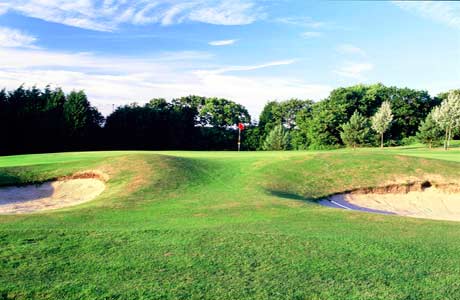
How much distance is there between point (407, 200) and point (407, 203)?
34cm

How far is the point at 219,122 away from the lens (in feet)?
278

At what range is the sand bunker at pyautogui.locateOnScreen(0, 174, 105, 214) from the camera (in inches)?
626

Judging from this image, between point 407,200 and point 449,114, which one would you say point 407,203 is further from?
point 449,114

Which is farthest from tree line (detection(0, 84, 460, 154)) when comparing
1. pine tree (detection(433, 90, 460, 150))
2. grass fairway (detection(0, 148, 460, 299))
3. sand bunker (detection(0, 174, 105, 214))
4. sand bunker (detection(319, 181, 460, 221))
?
grass fairway (detection(0, 148, 460, 299))

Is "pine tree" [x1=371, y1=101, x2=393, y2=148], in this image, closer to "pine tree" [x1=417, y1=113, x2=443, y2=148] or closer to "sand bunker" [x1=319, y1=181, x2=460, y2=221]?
A: "pine tree" [x1=417, y1=113, x2=443, y2=148]

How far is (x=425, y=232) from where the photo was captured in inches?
386

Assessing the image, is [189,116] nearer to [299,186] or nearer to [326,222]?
[299,186]

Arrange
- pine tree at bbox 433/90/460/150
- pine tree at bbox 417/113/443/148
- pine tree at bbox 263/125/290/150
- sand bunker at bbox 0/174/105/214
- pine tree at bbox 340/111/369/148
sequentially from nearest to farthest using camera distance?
sand bunker at bbox 0/174/105/214 < pine tree at bbox 433/90/460/150 < pine tree at bbox 417/113/443/148 < pine tree at bbox 340/111/369/148 < pine tree at bbox 263/125/290/150

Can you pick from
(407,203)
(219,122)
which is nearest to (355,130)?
(219,122)

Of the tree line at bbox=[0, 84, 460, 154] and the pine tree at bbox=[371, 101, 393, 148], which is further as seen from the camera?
the pine tree at bbox=[371, 101, 393, 148]

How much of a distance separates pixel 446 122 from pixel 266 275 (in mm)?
55966

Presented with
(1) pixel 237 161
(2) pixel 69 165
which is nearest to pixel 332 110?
(1) pixel 237 161

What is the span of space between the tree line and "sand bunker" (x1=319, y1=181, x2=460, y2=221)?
1531 inches

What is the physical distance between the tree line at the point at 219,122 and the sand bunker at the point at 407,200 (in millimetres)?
38877
